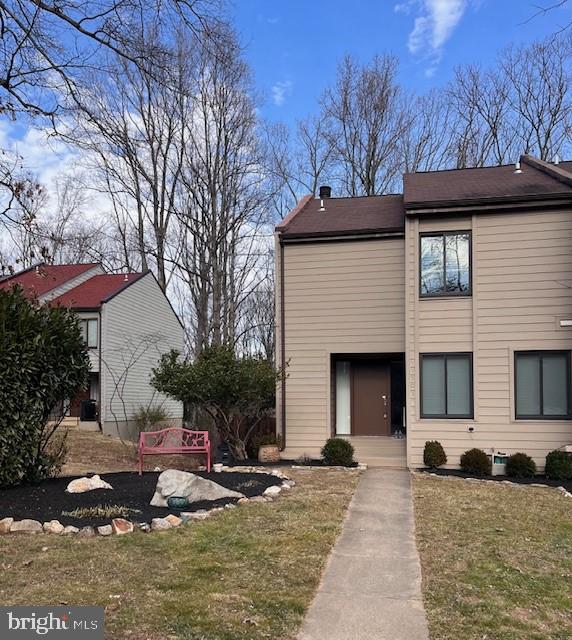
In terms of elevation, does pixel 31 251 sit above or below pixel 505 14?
below

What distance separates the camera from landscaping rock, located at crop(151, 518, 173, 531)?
22.5 feet

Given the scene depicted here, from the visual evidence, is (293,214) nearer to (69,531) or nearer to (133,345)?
(69,531)

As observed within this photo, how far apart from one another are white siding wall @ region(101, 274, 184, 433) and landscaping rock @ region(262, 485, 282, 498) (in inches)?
590

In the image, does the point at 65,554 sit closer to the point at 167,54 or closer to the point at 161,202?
the point at 167,54

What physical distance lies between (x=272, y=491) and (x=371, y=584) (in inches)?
158

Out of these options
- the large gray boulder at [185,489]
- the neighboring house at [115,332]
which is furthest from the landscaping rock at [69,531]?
the neighboring house at [115,332]

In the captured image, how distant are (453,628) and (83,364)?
23.9 ft

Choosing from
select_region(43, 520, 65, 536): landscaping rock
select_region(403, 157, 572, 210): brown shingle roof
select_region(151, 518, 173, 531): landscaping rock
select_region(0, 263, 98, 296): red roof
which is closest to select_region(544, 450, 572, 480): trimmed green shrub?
select_region(403, 157, 572, 210): brown shingle roof

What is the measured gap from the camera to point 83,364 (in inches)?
388

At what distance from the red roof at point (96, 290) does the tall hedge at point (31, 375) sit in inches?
551

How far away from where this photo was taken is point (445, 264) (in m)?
13.3

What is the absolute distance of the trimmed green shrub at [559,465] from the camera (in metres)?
11.6

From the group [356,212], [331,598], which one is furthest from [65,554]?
[356,212]

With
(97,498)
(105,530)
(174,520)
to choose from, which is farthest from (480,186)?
(105,530)
